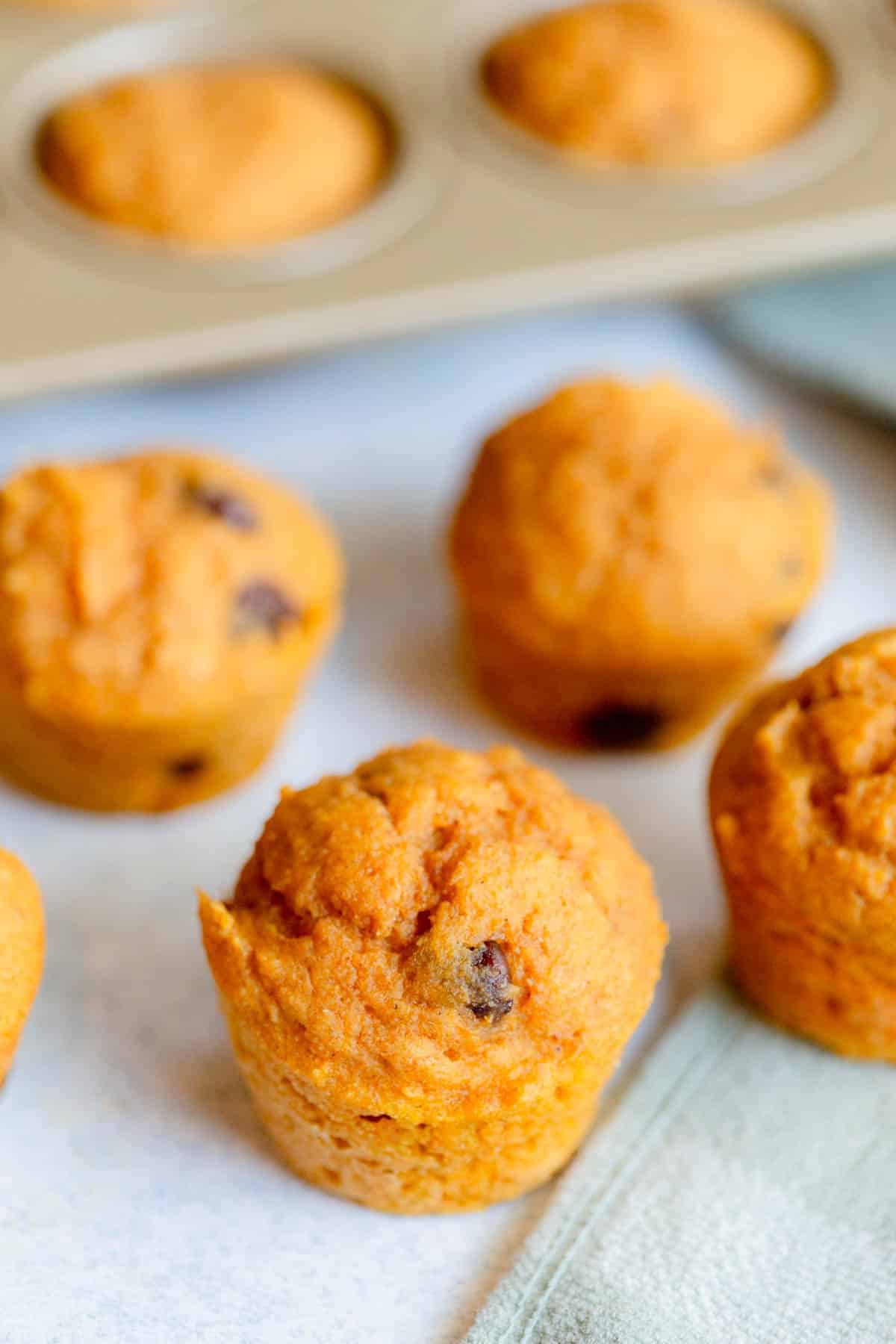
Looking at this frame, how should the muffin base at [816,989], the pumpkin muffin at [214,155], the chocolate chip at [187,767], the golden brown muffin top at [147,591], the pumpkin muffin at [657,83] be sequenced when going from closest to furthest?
the muffin base at [816,989] → the golden brown muffin top at [147,591] → the chocolate chip at [187,767] → the pumpkin muffin at [214,155] → the pumpkin muffin at [657,83]

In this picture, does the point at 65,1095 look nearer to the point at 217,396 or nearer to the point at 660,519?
the point at 660,519

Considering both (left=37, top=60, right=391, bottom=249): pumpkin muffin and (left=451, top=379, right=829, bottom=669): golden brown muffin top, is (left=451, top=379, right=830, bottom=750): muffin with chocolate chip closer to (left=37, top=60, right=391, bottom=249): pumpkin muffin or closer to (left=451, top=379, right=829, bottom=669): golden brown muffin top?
(left=451, top=379, right=829, bottom=669): golden brown muffin top

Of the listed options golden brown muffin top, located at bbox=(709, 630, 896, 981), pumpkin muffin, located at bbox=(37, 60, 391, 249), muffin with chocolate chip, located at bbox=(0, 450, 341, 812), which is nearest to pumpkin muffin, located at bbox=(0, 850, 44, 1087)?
muffin with chocolate chip, located at bbox=(0, 450, 341, 812)

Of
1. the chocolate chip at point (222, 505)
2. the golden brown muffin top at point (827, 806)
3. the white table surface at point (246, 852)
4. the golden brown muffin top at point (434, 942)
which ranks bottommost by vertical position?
the white table surface at point (246, 852)

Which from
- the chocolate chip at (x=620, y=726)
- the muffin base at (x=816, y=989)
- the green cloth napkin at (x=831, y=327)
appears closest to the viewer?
the muffin base at (x=816, y=989)

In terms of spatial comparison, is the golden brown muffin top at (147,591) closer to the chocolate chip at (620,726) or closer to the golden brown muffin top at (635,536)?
the golden brown muffin top at (635,536)

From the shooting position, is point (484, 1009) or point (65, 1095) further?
point (65, 1095)

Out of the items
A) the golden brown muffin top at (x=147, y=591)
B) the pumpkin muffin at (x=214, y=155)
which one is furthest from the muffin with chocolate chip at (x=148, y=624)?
the pumpkin muffin at (x=214, y=155)

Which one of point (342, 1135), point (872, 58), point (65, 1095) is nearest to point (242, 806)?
point (65, 1095)
